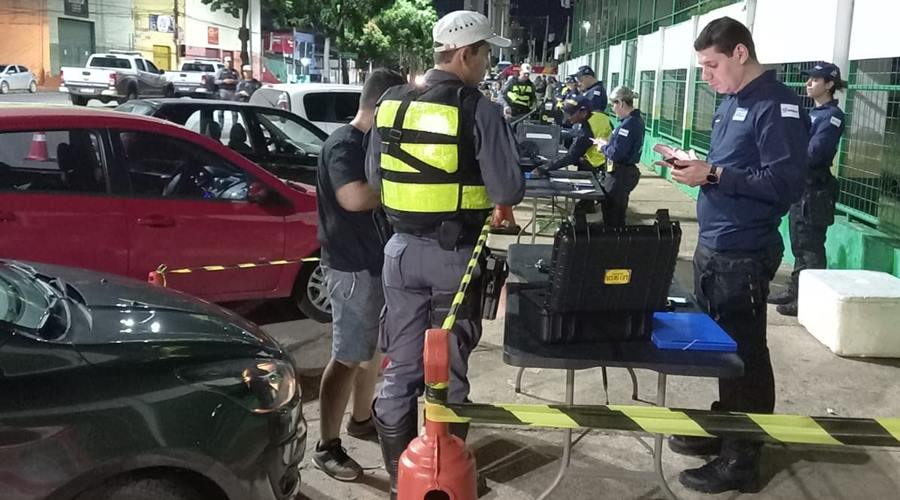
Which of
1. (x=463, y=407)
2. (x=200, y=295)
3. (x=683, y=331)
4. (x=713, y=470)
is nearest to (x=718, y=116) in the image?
(x=683, y=331)

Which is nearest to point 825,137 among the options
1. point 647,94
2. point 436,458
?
point 436,458

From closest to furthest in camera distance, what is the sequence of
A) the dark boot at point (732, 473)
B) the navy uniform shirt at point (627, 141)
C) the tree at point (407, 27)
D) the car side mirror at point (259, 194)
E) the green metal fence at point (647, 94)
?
the dark boot at point (732, 473)
the car side mirror at point (259, 194)
the navy uniform shirt at point (627, 141)
the green metal fence at point (647, 94)
the tree at point (407, 27)

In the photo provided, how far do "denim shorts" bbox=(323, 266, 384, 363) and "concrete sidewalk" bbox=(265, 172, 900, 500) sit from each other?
0.60 m

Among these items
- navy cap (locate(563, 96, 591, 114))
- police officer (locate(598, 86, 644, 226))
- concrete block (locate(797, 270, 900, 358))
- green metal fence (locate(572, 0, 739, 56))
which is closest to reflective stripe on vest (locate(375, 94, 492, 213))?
concrete block (locate(797, 270, 900, 358))

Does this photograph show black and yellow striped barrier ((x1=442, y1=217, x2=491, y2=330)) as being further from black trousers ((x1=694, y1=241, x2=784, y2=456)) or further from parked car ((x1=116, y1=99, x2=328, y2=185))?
parked car ((x1=116, y1=99, x2=328, y2=185))

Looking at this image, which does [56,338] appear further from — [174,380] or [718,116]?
[718,116]

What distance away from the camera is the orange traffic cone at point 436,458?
2246 mm

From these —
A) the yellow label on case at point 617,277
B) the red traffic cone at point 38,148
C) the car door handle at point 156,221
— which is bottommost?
the car door handle at point 156,221

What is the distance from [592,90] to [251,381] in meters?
8.85

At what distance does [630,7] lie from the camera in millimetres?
24984

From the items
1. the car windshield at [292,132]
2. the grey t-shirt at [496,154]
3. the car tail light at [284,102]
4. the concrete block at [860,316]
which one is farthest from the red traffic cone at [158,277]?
the car tail light at [284,102]

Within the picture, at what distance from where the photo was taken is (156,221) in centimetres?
528

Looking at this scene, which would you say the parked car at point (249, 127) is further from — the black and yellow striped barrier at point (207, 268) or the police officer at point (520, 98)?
the police officer at point (520, 98)

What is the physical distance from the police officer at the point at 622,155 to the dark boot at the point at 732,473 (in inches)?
183
